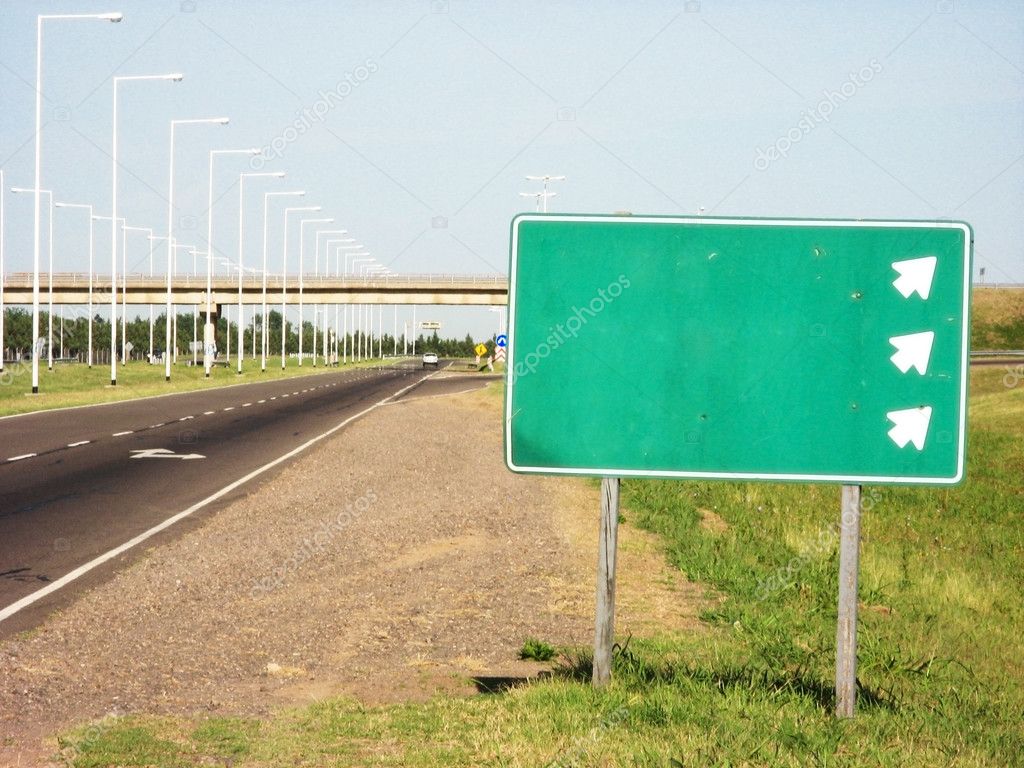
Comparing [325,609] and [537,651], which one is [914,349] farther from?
[325,609]

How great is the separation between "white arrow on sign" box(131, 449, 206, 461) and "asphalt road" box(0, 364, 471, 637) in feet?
0.07

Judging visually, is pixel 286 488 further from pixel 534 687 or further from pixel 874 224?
pixel 874 224

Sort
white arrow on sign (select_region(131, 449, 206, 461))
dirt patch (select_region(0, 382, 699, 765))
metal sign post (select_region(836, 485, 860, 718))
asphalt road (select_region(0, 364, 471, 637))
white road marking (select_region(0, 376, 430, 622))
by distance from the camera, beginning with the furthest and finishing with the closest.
A: white arrow on sign (select_region(131, 449, 206, 461)) < asphalt road (select_region(0, 364, 471, 637)) < white road marking (select_region(0, 376, 430, 622)) < dirt patch (select_region(0, 382, 699, 765)) < metal sign post (select_region(836, 485, 860, 718))

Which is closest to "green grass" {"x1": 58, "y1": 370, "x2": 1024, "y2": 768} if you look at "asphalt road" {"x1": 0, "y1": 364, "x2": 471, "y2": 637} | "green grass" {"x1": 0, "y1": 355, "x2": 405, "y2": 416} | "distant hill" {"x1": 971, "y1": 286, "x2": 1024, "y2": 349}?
"asphalt road" {"x1": 0, "y1": 364, "x2": 471, "y2": 637}

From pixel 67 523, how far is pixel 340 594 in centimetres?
552

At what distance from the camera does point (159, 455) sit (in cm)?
2452

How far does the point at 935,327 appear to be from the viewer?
662 centimetres

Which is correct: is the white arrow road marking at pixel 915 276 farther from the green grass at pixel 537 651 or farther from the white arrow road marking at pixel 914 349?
the green grass at pixel 537 651

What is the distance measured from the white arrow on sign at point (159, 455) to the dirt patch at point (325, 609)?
19.4 feet

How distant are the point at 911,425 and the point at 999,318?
173 metres

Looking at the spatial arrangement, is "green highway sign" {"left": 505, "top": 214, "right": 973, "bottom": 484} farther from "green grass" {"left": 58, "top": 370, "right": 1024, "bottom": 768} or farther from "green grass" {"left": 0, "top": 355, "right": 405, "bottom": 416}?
"green grass" {"left": 0, "top": 355, "right": 405, "bottom": 416}

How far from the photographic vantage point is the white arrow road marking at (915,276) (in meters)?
6.62

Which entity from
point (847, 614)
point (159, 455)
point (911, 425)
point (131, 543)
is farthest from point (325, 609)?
point (159, 455)

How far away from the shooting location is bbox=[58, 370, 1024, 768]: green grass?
5.96 meters
